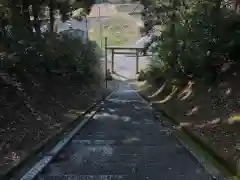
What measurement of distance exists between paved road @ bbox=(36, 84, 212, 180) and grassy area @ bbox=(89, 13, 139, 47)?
58.8 meters

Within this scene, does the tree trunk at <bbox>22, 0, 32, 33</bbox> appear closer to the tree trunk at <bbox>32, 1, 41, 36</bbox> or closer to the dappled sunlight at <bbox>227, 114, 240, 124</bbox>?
the tree trunk at <bbox>32, 1, 41, 36</bbox>

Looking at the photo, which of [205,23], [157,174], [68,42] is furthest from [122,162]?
[68,42]

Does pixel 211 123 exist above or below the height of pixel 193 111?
above

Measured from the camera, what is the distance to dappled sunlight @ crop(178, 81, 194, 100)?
1887cm

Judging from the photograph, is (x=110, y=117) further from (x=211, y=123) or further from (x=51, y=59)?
(x=211, y=123)

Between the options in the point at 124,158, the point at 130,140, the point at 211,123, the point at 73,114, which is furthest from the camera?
the point at 73,114

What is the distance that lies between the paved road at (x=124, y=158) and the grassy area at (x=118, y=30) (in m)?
58.8

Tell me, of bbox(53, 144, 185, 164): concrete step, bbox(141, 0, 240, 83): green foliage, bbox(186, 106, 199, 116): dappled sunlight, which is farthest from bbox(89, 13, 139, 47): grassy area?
bbox(53, 144, 185, 164): concrete step

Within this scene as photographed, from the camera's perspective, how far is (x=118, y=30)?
244 ft

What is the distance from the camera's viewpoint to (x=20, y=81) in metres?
14.8

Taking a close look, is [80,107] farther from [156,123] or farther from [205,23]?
[205,23]

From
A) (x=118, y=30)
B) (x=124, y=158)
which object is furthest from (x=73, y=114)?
(x=118, y=30)

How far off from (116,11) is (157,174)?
72337mm

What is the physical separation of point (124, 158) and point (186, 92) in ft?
37.2
